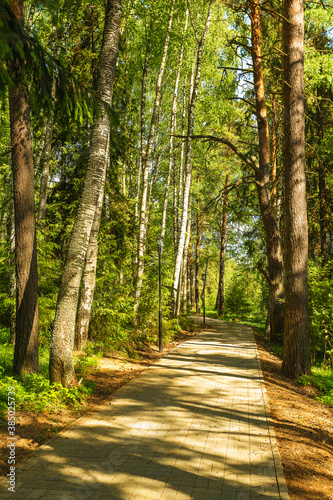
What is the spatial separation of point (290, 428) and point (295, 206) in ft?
14.9

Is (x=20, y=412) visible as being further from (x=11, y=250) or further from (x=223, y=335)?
(x=223, y=335)

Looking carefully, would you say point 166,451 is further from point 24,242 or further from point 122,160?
point 122,160

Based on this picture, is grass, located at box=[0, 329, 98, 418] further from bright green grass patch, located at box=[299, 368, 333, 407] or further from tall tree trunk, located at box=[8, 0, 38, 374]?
bright green grass patch, located at box=[299, 368, 333, 407]

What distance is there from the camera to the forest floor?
3.87 m

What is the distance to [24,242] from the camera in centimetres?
632

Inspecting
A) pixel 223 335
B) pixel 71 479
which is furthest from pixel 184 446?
pixel 223 335

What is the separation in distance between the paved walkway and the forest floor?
15 cm

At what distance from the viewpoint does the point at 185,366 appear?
28.8 ft

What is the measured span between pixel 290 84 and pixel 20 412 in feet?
26.4

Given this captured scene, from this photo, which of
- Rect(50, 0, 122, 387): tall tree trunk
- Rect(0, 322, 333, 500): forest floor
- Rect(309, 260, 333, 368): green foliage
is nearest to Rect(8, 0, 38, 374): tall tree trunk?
Rect(50, 0, 122, 387): tall tree trunk

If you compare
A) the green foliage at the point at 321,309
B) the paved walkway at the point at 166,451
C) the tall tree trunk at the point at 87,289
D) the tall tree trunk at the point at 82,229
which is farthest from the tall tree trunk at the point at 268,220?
the tall tree trunk at the point at 82,229

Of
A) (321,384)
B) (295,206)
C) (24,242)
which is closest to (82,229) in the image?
(24,242)

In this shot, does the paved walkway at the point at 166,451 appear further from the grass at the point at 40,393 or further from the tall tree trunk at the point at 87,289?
the tall tree trunk at the point at 87,289

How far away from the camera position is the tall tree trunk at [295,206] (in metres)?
7.91
